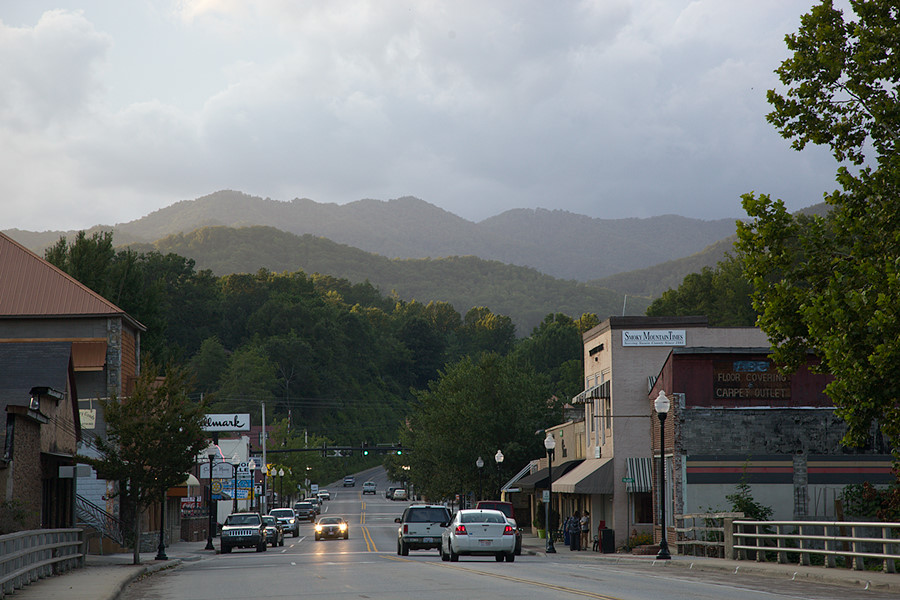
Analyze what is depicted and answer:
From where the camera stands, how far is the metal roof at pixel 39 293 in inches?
1965

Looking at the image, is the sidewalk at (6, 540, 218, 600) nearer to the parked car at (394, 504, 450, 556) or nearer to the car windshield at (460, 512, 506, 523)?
the parked car at (394, 504, 450, 556)

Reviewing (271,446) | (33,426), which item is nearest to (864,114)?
(33,426)

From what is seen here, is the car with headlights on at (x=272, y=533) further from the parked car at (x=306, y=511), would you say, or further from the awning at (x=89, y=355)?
the parked car at (x=306, y=511)

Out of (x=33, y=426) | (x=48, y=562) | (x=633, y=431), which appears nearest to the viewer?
(x=48, y=562)

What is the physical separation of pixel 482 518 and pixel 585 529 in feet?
58.1

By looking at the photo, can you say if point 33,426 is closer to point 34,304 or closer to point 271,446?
point 34,304

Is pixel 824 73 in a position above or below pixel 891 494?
above

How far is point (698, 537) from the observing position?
34781mm

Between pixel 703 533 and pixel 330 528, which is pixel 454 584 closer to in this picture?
pixel 703 533

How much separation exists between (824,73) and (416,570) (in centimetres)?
1422

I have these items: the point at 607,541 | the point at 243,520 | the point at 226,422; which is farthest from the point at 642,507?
the point at 226,422

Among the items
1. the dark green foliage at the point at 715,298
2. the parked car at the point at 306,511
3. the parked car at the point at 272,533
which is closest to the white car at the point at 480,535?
the parked car at the point at 272,533

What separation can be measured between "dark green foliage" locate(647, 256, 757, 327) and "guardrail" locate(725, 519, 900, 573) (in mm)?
62230

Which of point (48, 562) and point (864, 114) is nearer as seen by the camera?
point (864, 114)
